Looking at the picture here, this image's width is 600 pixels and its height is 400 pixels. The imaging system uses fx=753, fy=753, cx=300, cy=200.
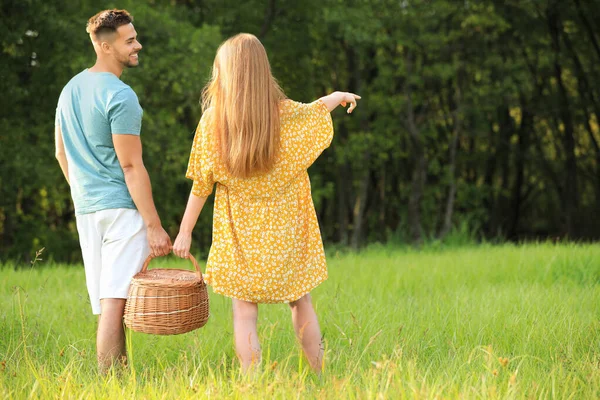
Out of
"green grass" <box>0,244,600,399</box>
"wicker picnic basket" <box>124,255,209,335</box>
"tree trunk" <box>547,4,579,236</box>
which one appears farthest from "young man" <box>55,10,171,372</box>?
"tree trunk" <box>547,4,579,236</box>

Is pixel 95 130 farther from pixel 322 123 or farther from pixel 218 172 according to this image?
pixel 322 123

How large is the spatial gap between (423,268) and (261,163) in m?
4.48

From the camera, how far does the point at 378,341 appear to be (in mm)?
4750

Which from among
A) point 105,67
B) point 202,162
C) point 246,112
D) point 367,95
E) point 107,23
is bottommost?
point 202,162

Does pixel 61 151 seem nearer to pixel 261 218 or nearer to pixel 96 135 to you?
pixel 96 135

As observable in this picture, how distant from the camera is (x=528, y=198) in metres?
23.3

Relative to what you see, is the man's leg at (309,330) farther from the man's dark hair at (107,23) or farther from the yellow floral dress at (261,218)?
the man's dark hair at (107,23)

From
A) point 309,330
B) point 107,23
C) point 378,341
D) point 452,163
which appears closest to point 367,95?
point 452,163

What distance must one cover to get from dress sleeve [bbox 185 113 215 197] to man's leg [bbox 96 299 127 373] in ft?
2.28

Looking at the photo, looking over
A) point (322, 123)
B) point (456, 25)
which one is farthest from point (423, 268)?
point (456, 25)

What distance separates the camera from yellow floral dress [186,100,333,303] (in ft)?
12.4

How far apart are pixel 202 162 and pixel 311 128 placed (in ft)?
1.91

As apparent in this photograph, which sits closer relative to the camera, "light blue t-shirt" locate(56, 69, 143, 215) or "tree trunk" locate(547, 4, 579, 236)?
"light blue t-shirt" locate(56, 69, 143, 215)

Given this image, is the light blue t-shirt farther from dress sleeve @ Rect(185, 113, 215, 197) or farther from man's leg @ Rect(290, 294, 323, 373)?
man's leg @ Rect(290, 294, 323, 373)
